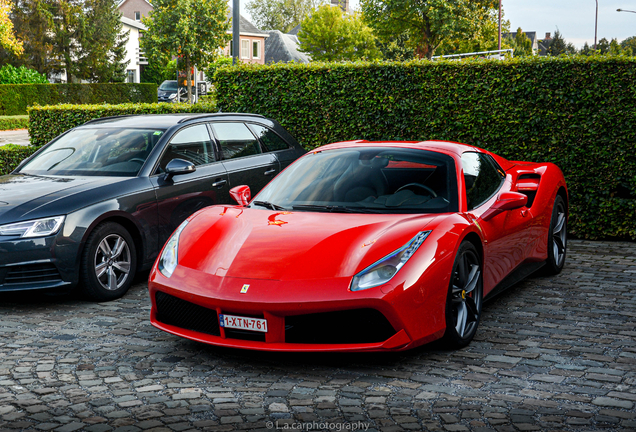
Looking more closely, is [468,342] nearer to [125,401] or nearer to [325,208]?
[325,208]

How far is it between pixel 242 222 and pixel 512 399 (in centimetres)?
219

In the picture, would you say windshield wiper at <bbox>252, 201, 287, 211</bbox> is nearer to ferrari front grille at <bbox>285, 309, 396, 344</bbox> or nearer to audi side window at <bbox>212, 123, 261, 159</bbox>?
ferrari front grille at <bbox>285, 309, 396, 344</bbox>

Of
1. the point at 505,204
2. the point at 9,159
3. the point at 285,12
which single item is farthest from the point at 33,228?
the point at 285,12

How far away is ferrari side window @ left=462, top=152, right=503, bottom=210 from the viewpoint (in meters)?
5.32

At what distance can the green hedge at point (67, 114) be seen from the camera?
13.0 meters

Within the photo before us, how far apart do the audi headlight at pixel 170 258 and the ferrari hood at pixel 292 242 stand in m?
0.05

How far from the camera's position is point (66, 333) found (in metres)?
5.21

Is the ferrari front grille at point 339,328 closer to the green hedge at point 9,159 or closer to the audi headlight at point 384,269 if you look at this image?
the audi headlight at point 384,269

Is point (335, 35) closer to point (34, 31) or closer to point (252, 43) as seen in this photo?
point (252, 43)

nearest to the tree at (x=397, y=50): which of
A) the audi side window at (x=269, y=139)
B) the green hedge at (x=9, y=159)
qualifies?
the green hedge at (x=9, y=159)

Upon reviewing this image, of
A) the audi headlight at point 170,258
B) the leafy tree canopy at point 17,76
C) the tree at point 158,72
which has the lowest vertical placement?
the audi headlight at point 170,258

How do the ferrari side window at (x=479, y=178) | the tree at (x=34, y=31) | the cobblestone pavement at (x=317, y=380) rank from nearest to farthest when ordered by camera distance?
the cobblestone pavement at (x=317, y=380), the ferrari side window at (x=479, y=178), the tree at (x=34, y=31)

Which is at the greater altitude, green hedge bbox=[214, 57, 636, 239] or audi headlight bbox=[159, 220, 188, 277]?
green hedge bbox=[214, 57, 636, 239]

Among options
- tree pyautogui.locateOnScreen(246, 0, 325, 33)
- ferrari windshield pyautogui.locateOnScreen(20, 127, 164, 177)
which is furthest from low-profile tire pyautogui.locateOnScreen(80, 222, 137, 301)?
tree pyautogui.locateOnScreen(246, 0, 325, 33)
